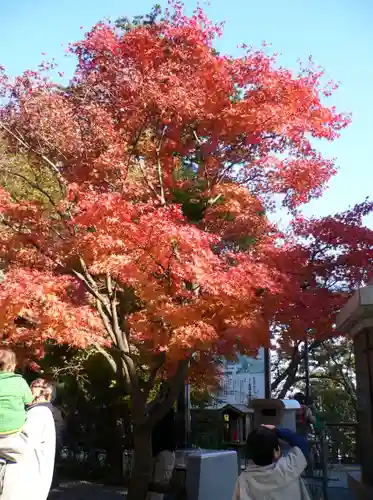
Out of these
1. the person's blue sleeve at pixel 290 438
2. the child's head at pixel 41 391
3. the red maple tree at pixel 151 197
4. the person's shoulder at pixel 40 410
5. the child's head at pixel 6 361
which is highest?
the red maple tree at pixel 151 197

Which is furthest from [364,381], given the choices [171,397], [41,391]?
[41,391]

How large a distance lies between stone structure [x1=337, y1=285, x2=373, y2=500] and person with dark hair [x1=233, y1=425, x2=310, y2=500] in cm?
343

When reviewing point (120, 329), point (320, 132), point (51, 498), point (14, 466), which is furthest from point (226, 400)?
point (14, 466)

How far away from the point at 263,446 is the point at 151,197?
7.42 m

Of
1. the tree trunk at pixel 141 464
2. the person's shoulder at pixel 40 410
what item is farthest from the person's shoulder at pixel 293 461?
the tree trunk at pixel 141 464

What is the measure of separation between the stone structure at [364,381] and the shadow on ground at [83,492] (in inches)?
264

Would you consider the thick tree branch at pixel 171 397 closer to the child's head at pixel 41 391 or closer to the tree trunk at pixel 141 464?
the tree trunk at pixel 141 464

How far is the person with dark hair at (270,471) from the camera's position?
3400mm

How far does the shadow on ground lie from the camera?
40.2 feet

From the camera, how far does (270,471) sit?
11.2ft

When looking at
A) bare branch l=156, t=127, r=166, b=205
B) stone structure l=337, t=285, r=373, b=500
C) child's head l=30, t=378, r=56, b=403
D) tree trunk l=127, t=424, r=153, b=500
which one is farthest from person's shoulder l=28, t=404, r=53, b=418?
bare branch l=156, t=127, r=166, b=205

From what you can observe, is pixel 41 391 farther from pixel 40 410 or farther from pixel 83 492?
pixel 83 492

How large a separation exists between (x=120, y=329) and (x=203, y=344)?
2455 millimetres

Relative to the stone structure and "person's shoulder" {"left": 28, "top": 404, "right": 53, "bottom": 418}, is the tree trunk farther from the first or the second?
"person's shoulder" {"left": 28, "top": 404, "right": 53, "bottom": 418}
